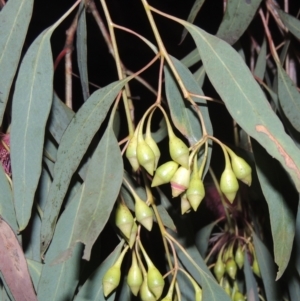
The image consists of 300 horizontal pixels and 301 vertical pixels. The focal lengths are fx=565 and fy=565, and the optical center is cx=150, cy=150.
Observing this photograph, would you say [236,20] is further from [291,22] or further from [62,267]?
[62,267]

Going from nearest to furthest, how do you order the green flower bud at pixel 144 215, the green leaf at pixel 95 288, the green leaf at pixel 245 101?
the green leaf at pixel 245 101 → the green flower bud at pixel 144 215 → the green leaf at pixel 95 288

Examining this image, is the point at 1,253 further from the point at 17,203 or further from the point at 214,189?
the point at 214,189

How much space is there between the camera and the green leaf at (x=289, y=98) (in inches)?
32.4

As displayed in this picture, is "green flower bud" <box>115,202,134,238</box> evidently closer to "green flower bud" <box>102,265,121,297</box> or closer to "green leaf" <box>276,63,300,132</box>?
"green flower bud" <box>102,265,121,297</box>

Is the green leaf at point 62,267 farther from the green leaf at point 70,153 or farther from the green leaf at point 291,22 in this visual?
the green leaf at point 291,22

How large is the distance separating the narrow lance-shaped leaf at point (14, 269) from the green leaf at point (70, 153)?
0.15 ft

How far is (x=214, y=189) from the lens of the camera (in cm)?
123

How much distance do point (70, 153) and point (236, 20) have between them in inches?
14.4

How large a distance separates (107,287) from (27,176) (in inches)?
6.7

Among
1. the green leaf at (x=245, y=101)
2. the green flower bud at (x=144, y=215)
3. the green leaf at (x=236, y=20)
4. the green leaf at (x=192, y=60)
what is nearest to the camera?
the green leaf at (x=245, y=101)

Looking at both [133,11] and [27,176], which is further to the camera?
[133,11]

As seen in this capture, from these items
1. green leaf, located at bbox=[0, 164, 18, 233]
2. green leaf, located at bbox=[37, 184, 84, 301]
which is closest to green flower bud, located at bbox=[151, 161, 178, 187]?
green leaf, located at bbox=[37, 184, 84, 301]

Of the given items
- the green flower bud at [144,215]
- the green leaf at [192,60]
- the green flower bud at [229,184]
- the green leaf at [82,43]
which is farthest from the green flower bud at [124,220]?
the green leaf at [192,60]

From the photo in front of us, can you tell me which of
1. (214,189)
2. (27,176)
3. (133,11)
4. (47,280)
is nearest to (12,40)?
(27,176)
